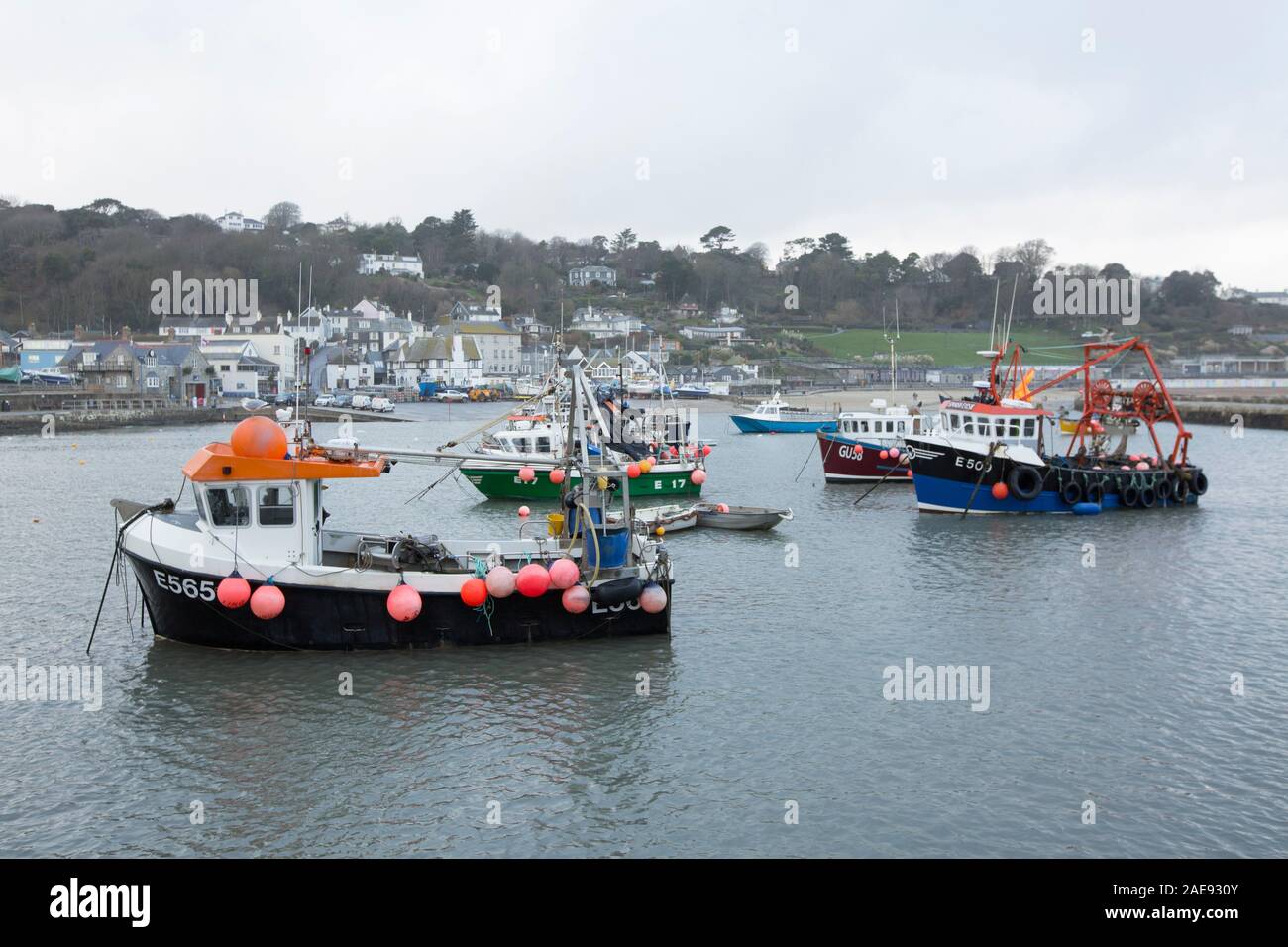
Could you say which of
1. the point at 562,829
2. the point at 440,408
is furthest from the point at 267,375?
the point at 562,829

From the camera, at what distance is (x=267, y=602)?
17.0 m

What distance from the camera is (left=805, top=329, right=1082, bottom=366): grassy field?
6152 inches

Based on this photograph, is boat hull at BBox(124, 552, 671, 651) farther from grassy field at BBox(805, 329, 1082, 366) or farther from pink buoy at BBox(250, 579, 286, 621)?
grassy field at BBox(805, 329, 1082, 366)

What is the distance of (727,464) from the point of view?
5653cm

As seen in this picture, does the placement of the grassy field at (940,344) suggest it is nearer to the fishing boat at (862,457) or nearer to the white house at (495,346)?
the white house at (495,346)

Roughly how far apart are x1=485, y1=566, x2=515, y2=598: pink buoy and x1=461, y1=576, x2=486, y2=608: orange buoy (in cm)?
10

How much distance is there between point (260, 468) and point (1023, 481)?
85.6 ft

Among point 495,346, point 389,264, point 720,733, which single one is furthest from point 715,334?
point 720,733

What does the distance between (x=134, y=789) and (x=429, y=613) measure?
18.5ft

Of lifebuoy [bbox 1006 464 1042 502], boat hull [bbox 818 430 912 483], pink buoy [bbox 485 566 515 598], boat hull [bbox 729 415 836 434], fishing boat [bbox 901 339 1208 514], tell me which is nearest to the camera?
pink buoy [bbox 485 566 515 598]

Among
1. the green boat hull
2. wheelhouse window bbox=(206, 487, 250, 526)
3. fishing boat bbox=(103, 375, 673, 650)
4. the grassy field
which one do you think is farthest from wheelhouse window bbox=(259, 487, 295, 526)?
the grassy field

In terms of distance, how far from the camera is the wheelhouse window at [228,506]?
17422 mm

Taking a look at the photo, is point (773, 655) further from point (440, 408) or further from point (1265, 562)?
point (440, 408)

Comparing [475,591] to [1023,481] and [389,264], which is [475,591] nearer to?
[1023,481]
